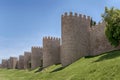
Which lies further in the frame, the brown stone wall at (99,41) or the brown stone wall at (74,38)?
the brown stone wall at (74,38)

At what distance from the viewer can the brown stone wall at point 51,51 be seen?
41344mm

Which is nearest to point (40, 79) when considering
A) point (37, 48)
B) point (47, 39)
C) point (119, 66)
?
point (119, 66)

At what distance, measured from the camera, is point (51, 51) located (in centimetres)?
4178

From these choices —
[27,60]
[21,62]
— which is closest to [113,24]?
[27,60]

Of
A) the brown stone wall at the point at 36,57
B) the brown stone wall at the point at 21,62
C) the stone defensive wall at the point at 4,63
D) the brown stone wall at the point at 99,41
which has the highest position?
the brown stone wall at the point at 99,41

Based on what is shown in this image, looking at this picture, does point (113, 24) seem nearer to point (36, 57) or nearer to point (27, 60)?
point (36, 57)

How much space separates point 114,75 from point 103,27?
1643 cm

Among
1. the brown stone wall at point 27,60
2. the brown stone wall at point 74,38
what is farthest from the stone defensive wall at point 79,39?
the brown stone wall at point 27,60

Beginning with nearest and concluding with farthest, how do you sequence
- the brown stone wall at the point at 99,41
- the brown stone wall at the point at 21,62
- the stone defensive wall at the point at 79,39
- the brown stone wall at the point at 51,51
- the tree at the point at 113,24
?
the tree at the point at 113,24 → the brown stone wall at the point at 99,41 → the stone defensive wall at the point at 79,39 → the brown stone wall at the point at 51,51 → the brown stone wall at the point at 21,62

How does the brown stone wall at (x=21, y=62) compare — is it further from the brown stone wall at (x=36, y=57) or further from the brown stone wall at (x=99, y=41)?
the brown stone wall at (x=99, y=41)

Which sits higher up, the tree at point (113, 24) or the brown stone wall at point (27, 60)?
the tree at point (113, 24)

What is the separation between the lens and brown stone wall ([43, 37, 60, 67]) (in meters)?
41.3

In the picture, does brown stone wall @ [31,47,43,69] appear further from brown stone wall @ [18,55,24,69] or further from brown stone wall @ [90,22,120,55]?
brown stone wall @ [90,22,120,55]

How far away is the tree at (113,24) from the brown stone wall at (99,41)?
210 centimetres
